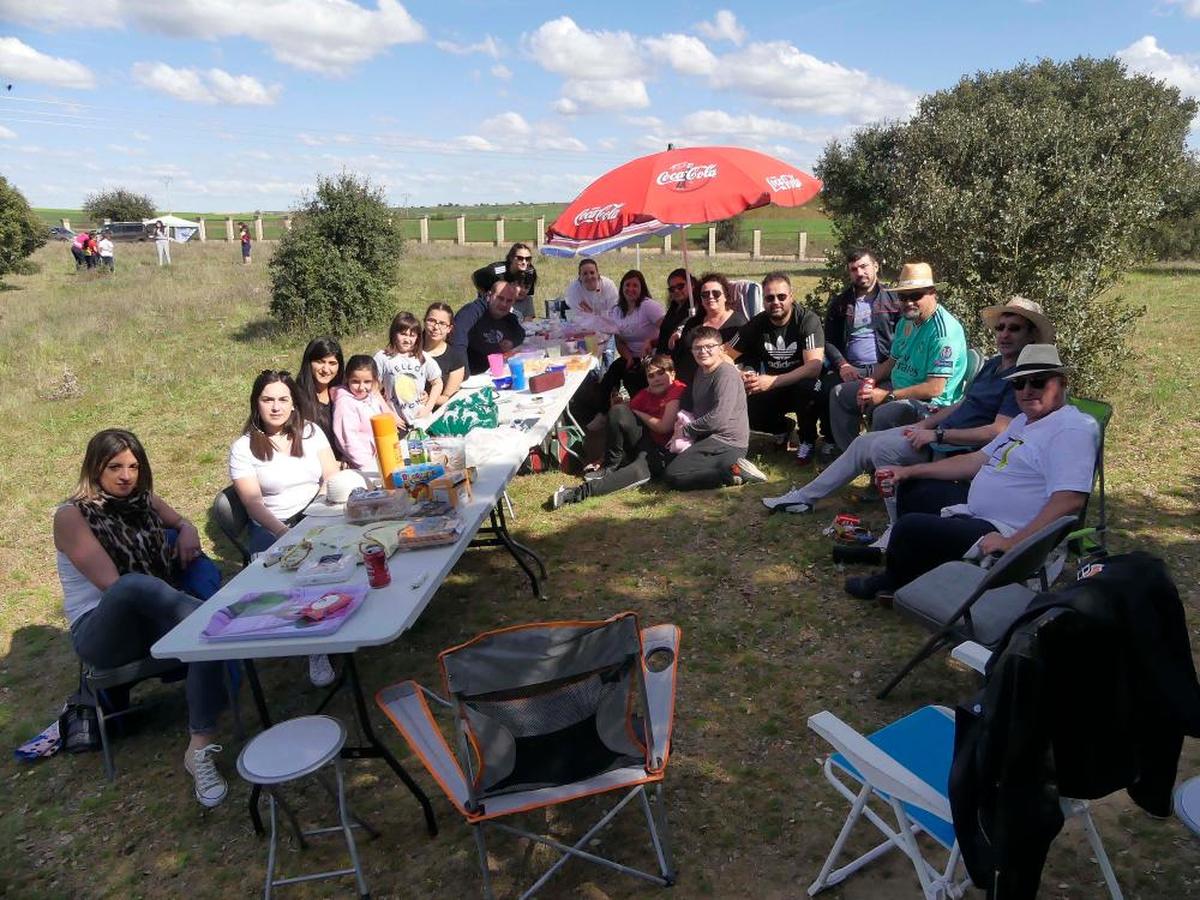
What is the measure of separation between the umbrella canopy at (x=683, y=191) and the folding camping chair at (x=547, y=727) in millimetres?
4173

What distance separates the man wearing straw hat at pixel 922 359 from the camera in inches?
200

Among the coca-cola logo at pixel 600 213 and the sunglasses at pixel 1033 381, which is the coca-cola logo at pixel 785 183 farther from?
the sunglasses at pixel 1033 381

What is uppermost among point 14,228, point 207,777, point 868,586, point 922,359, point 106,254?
point 14,228

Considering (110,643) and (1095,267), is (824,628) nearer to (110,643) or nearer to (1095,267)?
(110,643)

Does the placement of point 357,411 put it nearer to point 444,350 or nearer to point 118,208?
point 444,350

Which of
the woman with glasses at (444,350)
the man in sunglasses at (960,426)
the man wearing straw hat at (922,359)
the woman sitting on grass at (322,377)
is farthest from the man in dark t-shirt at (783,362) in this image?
the woman sitting on grass at (322,377)

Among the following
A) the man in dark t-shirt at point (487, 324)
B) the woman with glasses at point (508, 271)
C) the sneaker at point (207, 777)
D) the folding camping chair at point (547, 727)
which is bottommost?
the sneaker at point (207, 777)

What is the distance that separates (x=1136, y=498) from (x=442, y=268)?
19200 millimetres

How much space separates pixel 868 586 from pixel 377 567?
254cm

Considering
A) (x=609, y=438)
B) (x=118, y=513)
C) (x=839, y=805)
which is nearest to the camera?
(x=839, y=805)

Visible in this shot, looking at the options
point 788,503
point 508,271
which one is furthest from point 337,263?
point 788,503

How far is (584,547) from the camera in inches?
200

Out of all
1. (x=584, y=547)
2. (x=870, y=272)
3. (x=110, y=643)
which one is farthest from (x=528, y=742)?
(x=870, y=272)

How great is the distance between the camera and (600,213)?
6.30 m
